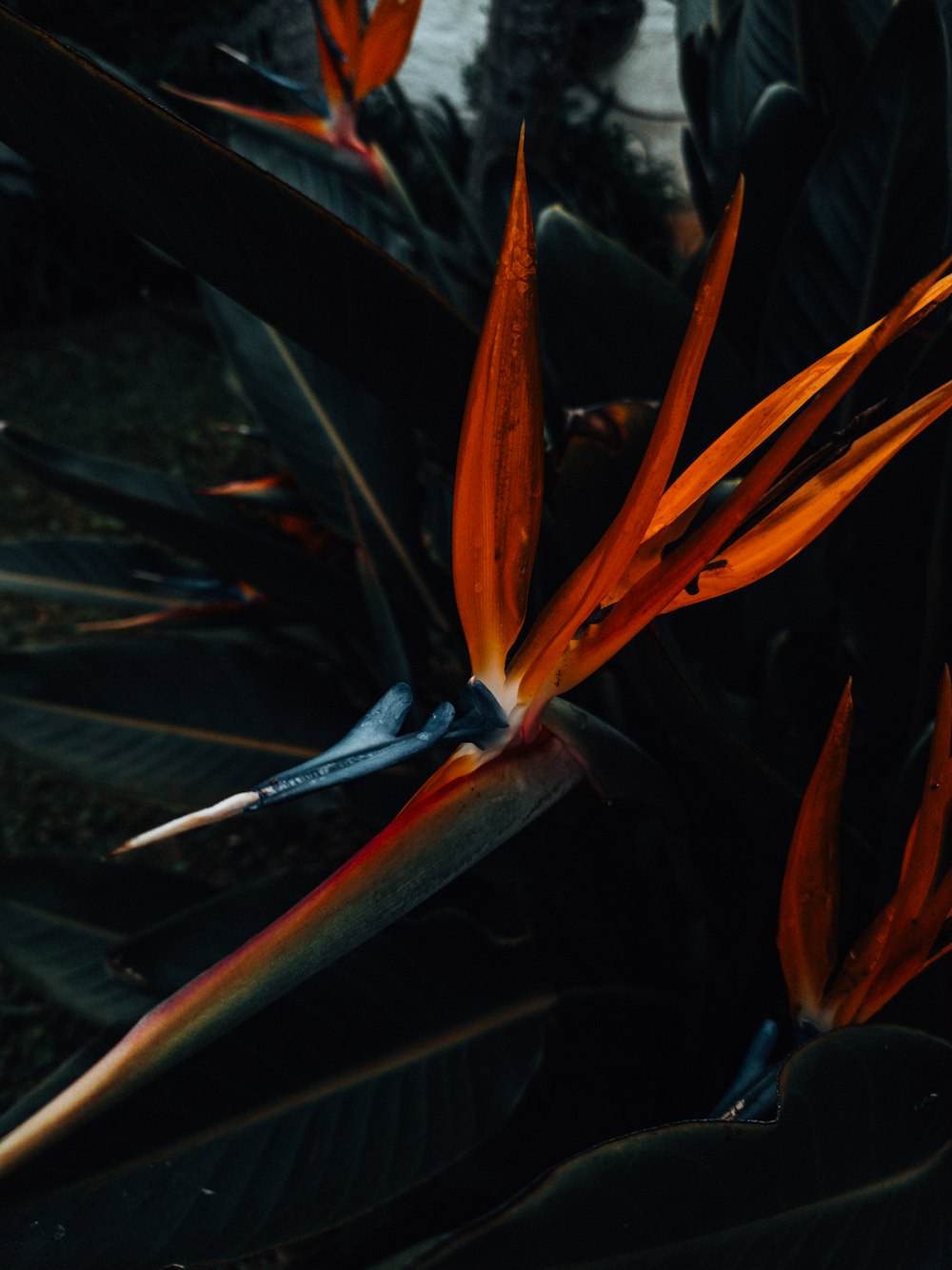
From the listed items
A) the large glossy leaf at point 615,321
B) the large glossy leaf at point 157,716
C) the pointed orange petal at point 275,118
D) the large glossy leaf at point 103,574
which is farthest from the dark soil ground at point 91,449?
the large glossy leaf at point 615,321

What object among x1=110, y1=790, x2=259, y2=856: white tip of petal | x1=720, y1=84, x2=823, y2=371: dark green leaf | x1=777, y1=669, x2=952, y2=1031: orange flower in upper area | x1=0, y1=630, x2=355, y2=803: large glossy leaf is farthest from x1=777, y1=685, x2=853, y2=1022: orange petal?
x1=0, y1=630, x2=355, y2=803: large glossy leaf

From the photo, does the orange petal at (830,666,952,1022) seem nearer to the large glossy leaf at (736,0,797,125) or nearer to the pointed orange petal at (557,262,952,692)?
the pointed orange petal at (557,262,952,692)

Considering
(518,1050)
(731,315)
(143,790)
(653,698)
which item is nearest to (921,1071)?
(653,698)

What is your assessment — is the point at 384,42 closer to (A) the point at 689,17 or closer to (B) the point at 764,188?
(B) the point at 764,188

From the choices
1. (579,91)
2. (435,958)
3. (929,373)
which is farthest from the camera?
(579,91)

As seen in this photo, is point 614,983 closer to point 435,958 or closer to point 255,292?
point 435,958

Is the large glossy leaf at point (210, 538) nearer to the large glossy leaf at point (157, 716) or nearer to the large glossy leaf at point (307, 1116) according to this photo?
the large glossy leaf at point (157, 716)
